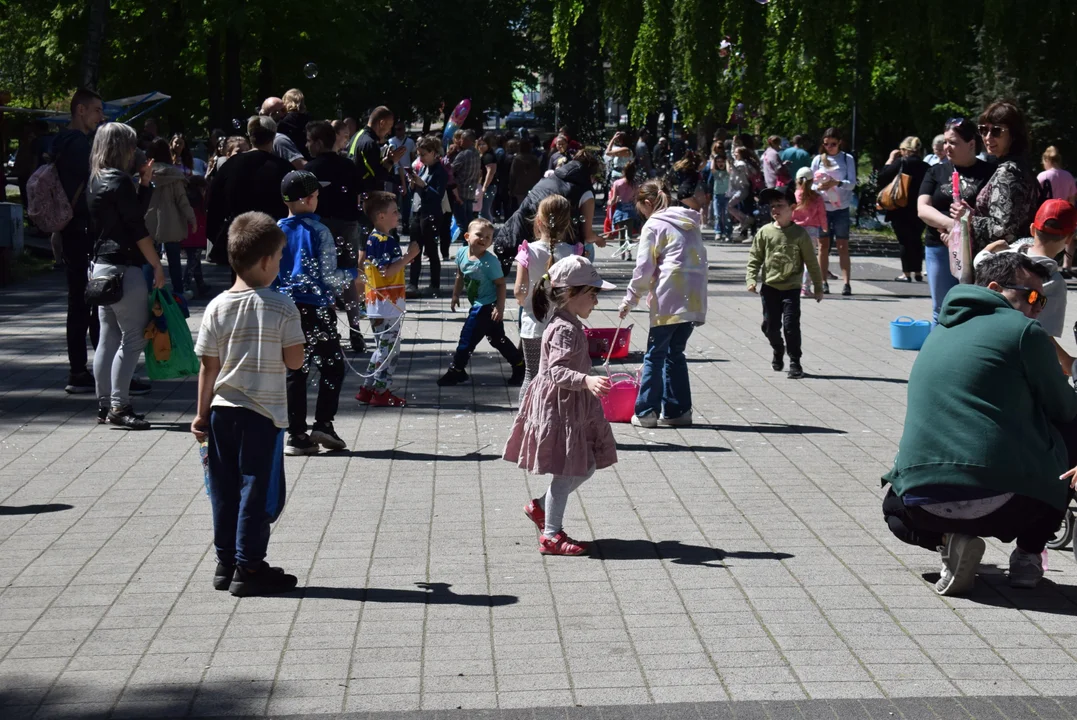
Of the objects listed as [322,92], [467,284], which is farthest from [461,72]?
[467,284]

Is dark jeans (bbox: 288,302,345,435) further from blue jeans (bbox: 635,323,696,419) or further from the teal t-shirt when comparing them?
the teal t-shirt

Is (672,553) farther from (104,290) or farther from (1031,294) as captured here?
(104,290)

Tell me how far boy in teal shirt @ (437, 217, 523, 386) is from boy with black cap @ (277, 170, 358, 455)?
88.6 inches

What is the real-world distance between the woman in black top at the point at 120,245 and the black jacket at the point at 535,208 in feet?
9.30

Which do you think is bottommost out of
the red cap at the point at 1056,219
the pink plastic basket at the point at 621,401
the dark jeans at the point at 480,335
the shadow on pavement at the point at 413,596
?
the shadow on pavement at the point at 413,596

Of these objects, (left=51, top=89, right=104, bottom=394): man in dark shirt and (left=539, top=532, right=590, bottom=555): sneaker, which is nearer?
(left=539, top=532, right=590, bottom=555): sneaker

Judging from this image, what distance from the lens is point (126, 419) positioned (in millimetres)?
9656

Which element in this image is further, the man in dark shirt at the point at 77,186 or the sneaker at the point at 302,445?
the man in dark shirt at the point at 77,186

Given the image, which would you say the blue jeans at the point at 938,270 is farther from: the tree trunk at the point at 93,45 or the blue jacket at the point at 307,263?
the tree trunk at the point at 93,45

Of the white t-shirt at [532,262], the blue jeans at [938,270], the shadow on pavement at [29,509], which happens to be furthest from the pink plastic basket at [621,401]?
the shadow on pavement at [29,509]

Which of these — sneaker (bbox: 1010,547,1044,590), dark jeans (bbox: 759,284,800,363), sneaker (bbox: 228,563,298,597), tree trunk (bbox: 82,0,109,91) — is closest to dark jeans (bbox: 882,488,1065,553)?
sneaker (bbox: 1010,547,1044,590)

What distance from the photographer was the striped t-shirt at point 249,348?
590cm

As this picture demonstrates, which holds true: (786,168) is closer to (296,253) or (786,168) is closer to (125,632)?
(296,253)

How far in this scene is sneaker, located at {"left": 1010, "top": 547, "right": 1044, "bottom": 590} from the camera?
602cm
